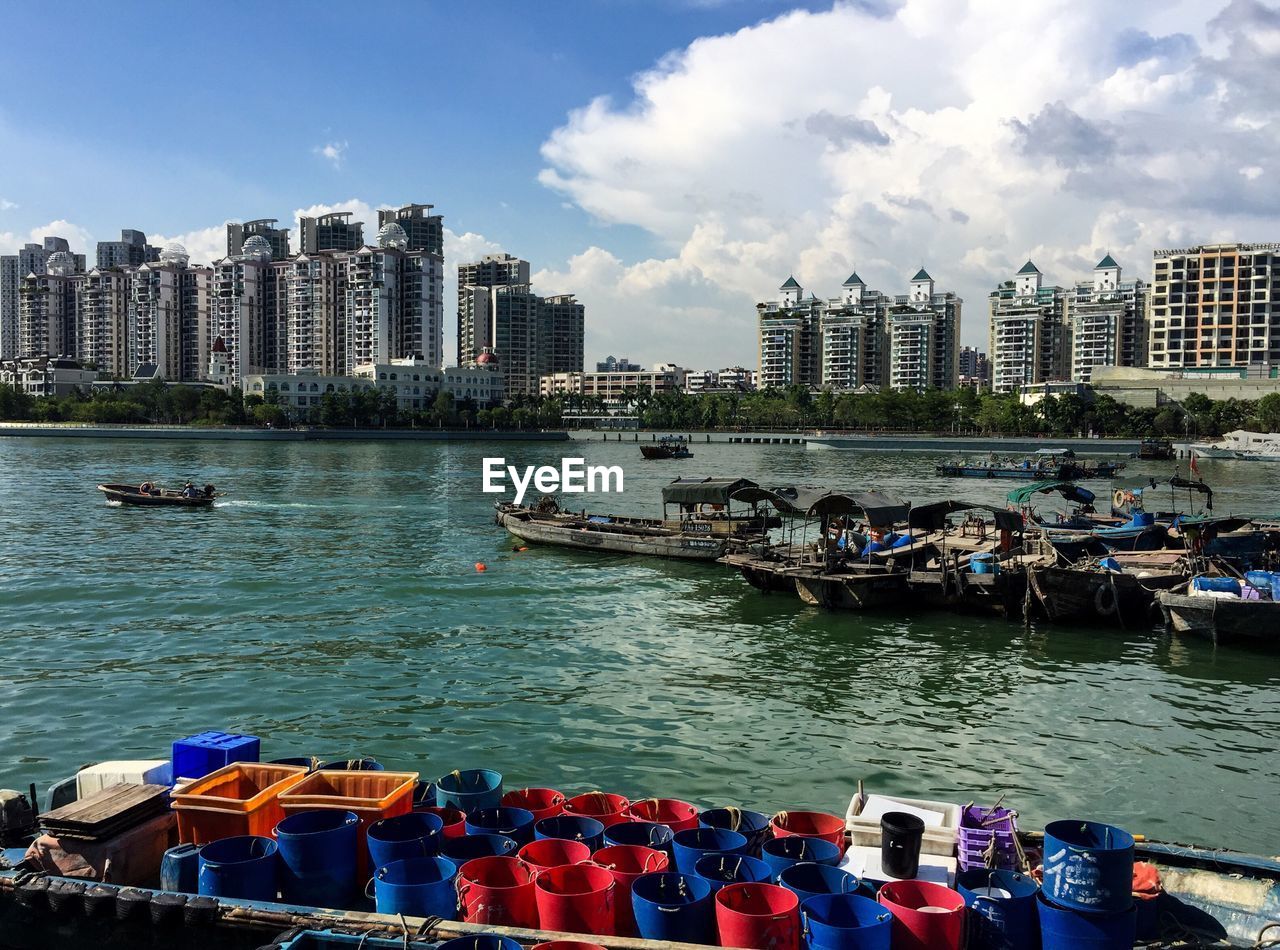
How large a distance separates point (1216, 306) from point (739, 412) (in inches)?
2694

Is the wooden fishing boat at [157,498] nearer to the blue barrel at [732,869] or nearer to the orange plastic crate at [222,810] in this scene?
the orange plastic crate at [222,810]

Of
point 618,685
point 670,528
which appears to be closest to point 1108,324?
point 670,528

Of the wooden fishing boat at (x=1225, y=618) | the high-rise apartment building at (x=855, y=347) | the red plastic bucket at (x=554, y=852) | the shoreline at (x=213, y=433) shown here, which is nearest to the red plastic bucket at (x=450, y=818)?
the red plastic bucket at (x=554, y=852)

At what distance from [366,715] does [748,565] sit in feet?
42.5

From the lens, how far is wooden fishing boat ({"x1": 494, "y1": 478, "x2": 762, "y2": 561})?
3184cm

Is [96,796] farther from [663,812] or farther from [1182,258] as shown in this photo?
[1182,258]

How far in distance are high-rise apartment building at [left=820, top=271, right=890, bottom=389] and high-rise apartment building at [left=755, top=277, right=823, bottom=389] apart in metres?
4.59

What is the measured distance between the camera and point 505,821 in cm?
823

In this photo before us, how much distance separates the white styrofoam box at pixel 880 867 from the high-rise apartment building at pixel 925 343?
171 meters

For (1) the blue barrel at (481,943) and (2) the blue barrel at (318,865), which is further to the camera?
(2) the blue barrel at (318,865)

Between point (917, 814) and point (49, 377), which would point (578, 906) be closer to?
point (917, 814)

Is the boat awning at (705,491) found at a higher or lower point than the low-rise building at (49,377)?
lower

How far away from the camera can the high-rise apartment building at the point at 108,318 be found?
588 feet

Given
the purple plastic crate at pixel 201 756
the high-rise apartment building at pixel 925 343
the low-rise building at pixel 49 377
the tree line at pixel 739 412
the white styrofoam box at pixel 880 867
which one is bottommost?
the white styrofoam box at pixel 880 867
